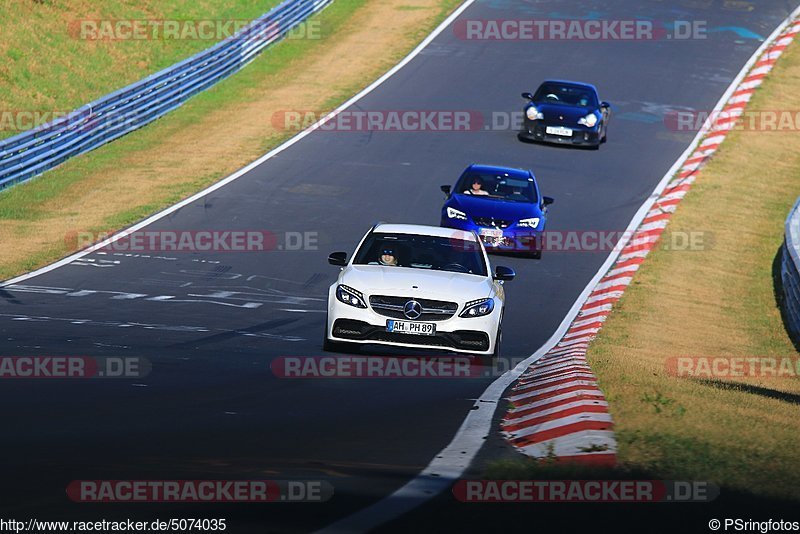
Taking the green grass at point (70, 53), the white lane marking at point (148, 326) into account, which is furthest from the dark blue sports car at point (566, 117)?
the white lane marking at point (148, 326)

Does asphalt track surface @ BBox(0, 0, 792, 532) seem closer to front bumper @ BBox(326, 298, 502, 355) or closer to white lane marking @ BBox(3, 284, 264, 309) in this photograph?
white lane marking @ BBox(3, 284, 264, 309)

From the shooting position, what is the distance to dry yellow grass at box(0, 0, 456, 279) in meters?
24.1

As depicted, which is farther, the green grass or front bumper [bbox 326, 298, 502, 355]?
the green grass

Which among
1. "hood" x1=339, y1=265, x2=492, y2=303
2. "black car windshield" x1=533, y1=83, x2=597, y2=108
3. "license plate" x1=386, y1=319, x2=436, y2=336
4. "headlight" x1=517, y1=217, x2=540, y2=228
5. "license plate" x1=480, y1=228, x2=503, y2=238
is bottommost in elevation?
"license plate" x1=480, y1=228, x2=503, y2=238

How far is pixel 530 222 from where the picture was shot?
22969mm

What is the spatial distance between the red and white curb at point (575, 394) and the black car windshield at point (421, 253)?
1418 millimetres

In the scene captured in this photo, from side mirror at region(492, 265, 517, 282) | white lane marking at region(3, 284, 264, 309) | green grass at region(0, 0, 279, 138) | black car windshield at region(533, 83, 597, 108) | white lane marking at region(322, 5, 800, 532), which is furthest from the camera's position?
green grass at region(0, 0, 279, 138)

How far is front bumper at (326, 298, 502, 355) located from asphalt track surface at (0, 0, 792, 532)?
1.54 feet

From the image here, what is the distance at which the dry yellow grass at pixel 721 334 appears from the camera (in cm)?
916

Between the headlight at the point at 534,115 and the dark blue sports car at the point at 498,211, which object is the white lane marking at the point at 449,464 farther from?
the headlight at the point at 534,115

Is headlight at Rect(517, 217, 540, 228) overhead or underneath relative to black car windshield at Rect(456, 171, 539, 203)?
underneath

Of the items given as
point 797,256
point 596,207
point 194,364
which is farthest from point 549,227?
point 194,364

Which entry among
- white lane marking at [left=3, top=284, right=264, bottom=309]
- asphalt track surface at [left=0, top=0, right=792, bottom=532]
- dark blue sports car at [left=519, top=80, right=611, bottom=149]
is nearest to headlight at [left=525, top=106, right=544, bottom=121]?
dark blue sports car at [left=519, top=80, right=611, bottom=149]

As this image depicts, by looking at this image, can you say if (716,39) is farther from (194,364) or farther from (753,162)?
(194,364)
